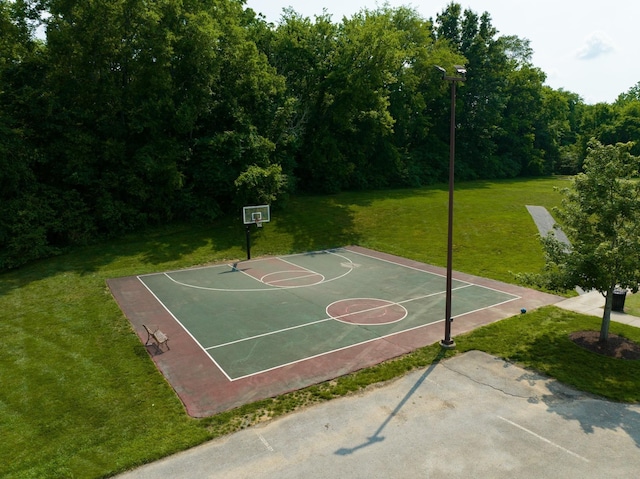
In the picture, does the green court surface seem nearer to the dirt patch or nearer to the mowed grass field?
the mowed grass field

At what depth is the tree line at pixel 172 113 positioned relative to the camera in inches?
1085

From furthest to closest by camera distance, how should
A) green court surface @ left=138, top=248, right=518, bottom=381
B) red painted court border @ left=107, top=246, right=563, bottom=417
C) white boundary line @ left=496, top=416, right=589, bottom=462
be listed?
green court surface @ left=138, top=248, right=518, bottom=381
red painted court border @ left=107, top=246, right=563, bottom=417
white boundary line @ left=496, top=416, right=589, bottom=462

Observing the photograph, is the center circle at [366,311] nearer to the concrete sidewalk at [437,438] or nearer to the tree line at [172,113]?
the concrete sidewalk at [437,438]

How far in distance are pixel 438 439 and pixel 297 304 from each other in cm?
1005

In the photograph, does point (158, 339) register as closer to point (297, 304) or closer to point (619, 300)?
point (297, 304)

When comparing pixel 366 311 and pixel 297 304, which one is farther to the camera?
pixel 297 304

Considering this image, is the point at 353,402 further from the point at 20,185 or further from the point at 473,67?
the point at 473,67

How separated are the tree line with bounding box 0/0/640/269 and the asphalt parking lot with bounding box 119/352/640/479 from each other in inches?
874

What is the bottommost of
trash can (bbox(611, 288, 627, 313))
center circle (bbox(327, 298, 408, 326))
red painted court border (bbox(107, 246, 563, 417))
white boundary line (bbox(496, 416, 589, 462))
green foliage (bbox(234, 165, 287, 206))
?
white boundary line (bbox(496, 416, 589, 462))

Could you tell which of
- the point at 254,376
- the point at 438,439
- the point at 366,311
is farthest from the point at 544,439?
the point at 366,311

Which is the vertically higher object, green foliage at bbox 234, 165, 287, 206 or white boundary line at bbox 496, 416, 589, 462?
green foliage at bbox 234, 165, 287, 206

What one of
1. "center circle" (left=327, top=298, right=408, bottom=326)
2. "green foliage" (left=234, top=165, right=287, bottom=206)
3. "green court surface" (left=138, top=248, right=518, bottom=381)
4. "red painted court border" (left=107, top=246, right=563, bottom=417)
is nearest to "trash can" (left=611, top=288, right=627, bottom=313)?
"red painted court border" (left=107, top=246, right=563, bottom=417)

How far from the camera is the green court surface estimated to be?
48.5 feet

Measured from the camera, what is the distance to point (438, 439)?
979 centimetres
